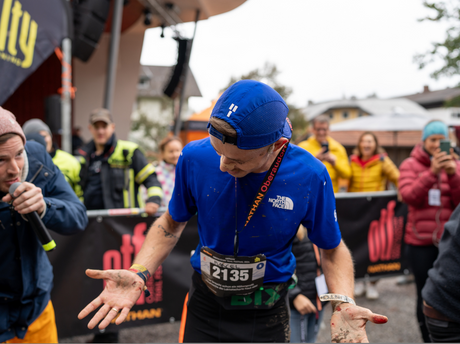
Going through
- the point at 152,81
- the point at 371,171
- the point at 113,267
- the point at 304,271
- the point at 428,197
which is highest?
the point at 152,81

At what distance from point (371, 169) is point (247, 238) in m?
4.28

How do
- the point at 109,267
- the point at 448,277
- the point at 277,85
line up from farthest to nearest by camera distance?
the point at 277,85 → the point at 109,267 → the point at 448,277

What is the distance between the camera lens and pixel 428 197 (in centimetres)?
383

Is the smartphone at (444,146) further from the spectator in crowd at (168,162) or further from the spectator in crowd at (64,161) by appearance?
the spectator in crowd at (64,161)

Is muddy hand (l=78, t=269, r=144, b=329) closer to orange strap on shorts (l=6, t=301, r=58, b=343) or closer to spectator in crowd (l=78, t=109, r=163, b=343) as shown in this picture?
orange strap on shorts (l=6, t=301, r=58, b=343)

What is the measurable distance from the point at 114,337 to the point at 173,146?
242 cm

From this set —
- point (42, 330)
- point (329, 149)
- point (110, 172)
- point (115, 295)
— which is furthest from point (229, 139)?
point (329, 149)

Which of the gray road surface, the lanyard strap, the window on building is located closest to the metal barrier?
the gray road surface

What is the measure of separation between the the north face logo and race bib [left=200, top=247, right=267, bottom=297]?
0.81 feet

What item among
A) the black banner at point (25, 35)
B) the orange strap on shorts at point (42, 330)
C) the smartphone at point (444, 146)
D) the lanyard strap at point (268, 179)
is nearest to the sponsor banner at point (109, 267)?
the orange strap on shorts at point (42, 330)

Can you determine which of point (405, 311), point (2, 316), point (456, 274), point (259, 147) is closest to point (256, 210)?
point (259, 147)

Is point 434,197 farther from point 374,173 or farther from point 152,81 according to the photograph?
point 152,81

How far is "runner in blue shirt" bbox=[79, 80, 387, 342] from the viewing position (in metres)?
1.52

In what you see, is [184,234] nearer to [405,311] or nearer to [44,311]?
[44,311]
